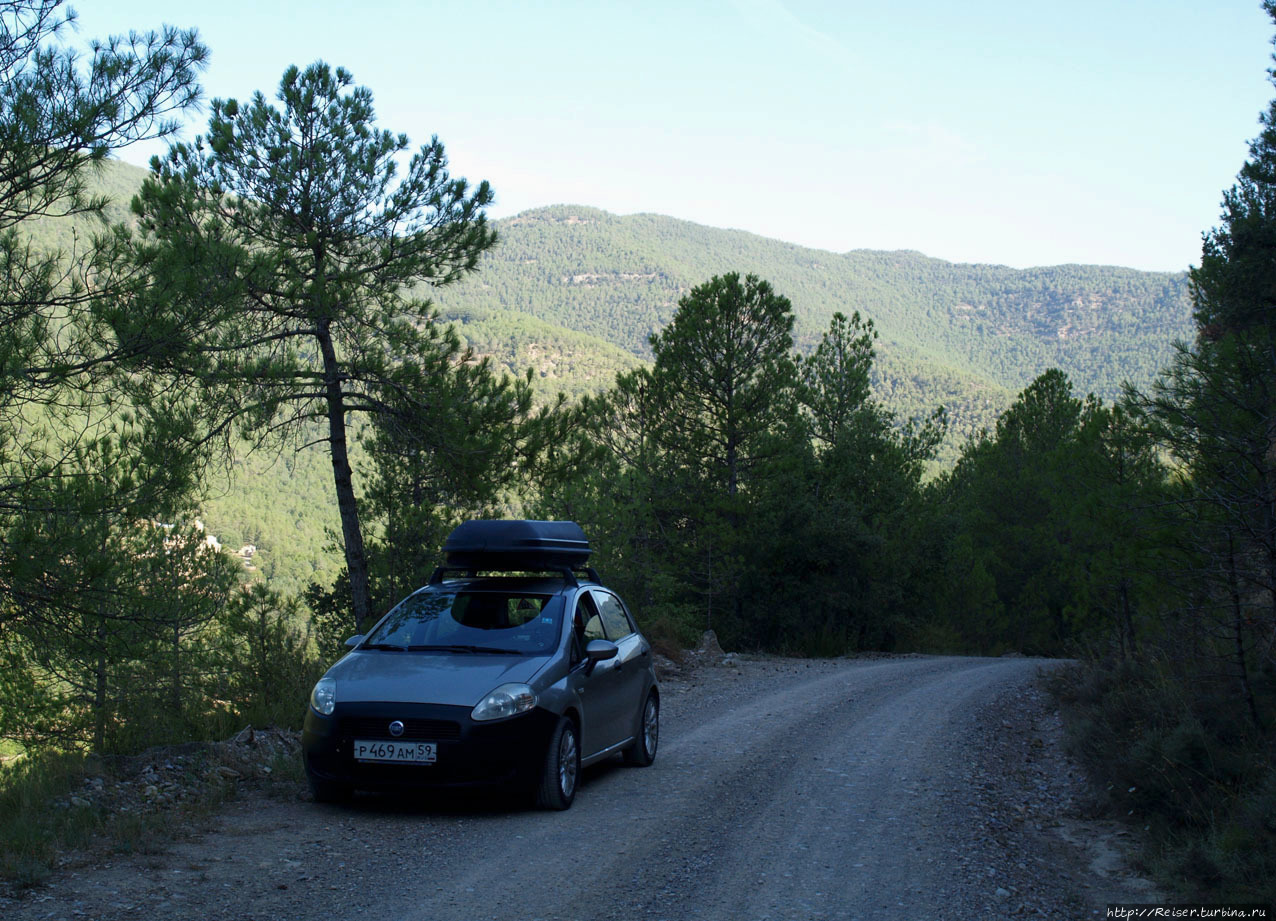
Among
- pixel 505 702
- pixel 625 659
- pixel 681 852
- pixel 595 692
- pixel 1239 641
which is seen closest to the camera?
pixel 681 852

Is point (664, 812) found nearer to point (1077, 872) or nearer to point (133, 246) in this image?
point (1077, 872)

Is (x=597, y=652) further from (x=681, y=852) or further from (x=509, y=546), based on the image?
(x=681, y=852)

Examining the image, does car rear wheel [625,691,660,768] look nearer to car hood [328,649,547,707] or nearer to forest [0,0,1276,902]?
car hood [328,649,547,707]

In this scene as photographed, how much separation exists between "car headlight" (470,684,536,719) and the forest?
8.76 feet

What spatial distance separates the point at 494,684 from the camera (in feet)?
23.1

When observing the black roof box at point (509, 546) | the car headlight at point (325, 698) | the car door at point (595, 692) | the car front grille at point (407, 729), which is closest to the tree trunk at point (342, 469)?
the black roof box at point (509, 546)

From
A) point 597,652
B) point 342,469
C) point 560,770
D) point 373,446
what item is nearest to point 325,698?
point 560,770

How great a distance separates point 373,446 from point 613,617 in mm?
12201

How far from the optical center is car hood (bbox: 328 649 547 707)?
695cm

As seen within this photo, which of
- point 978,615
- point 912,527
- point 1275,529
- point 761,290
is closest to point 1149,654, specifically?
point 1275,529

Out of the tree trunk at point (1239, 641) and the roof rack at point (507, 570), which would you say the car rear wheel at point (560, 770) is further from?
the tree trunk at point (1239, 641)

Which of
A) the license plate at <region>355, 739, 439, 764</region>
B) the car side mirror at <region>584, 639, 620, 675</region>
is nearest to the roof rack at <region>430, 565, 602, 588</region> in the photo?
the car side mirror at <region>584, 639, 620, 675</region>

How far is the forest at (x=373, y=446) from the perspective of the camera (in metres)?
7.65

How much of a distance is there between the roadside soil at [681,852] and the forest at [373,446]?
61 cm
